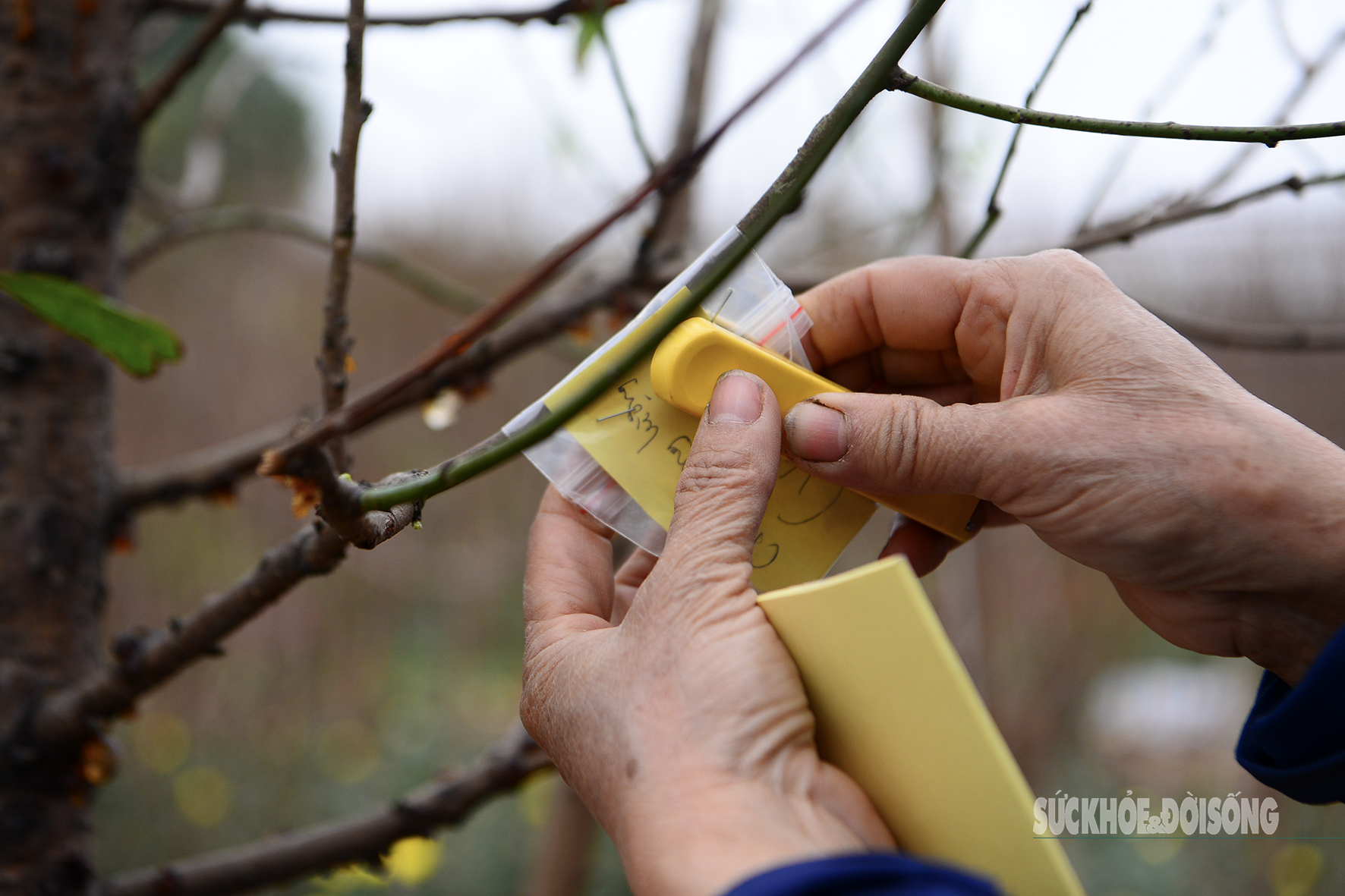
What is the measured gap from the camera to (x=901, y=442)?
2.03 feet

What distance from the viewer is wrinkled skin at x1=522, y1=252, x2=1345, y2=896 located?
0.47m

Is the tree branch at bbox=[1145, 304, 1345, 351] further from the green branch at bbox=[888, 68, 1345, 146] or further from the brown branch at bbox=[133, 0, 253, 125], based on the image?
the brown branch at bbox=[133, 0, 253, 125]

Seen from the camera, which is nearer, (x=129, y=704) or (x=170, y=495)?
(x=129, y=704)

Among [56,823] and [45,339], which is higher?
[45,339]

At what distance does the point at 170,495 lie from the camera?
2.99 feet

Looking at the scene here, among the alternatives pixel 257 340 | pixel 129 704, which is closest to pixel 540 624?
pixel 129 704

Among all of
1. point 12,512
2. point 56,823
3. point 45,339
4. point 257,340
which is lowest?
point 56,823

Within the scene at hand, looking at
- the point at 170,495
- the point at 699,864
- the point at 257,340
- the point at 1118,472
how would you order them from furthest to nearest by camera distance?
1. the point at 257,340
2. the point at 170,495
3. the point at 1118,472
4. the point at 699,864

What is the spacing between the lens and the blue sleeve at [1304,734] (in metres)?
0.59

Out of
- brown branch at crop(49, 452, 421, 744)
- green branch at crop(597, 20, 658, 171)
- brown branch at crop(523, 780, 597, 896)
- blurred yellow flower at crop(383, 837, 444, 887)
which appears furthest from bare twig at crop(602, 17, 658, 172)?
blurred yellow flower at crop(383, 837, 444, 887)

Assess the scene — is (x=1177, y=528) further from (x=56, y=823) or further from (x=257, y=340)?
(x=257, y=340)

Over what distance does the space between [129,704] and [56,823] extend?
0.17 meters

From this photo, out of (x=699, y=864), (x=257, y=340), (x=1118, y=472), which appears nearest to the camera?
(x=699, y=864)

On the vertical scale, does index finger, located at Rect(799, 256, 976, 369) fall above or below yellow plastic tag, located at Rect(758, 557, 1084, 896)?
above
